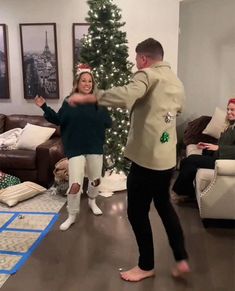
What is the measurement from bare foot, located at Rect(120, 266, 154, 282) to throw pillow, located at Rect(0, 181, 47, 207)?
1.74 m

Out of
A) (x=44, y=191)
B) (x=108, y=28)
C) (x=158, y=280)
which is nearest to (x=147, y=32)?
(x=108, y=28)

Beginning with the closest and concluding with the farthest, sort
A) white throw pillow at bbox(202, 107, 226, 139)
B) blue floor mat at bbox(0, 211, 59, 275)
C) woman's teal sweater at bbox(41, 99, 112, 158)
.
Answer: blue floor mat at bbox(0, 211, 59, 275) → woman's teal sweater at bbox(41, 99, 112, 158) → white throw pillow at bbox(202, 107, 226, 139)

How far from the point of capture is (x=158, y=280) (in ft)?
8.67

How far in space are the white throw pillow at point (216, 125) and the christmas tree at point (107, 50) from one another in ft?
3.97

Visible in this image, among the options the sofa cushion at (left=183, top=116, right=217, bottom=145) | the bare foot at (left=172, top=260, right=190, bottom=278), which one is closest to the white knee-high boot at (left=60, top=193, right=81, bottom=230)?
the bare foot at (left=172, top=260, right=190, bottom=278)

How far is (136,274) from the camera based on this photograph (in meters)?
2.65

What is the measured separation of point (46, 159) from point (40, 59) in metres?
1.70

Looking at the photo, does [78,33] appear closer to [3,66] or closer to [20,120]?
[3,66]

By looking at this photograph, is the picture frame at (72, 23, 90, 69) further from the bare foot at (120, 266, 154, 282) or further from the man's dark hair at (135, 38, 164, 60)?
the bare foot at (120, 266, 154, 282)

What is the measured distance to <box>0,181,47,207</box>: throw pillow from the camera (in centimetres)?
398

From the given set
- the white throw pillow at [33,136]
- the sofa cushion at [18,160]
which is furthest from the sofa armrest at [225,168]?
the white throw pillow at [33,136]

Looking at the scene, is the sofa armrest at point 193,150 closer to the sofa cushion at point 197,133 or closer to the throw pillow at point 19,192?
the sofa cushion at point 197,133

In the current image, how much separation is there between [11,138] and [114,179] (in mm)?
1443

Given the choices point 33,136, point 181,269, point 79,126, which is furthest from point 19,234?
point 33,136
